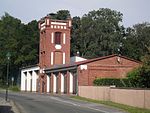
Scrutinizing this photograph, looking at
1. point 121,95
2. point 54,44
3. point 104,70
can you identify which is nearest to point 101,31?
point 54,44

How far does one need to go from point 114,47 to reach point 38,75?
2208cm

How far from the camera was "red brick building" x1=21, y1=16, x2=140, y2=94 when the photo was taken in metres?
55.7

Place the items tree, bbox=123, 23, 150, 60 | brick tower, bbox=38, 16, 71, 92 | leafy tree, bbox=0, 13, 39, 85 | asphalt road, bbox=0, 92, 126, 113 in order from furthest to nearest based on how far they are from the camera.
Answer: leafy tree, bbox=0, 13, 39, 85 → tree, bbox=123, 23, 150, 60 → brick tower, bbox=38, 16, 71, 92 → asphalt road, bbox=0, 92, 126, 113

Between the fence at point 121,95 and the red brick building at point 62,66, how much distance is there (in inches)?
234

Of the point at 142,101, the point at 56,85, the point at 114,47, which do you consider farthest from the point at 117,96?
the point at 114,47

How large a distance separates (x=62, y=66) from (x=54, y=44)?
38.5ft

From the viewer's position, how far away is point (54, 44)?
235ft

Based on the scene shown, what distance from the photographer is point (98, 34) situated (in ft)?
301

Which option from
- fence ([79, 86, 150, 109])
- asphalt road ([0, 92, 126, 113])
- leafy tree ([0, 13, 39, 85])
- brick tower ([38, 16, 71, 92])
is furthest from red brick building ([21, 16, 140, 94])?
asphalt road ([0, 92, 126, 113])

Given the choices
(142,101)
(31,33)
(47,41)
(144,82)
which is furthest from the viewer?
(31,33)

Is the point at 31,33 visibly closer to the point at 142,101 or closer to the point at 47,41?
the point at 47,41

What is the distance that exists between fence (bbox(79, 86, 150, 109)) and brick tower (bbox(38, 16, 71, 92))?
2239 cm

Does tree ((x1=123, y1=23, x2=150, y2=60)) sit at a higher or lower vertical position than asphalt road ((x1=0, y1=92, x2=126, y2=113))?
higher

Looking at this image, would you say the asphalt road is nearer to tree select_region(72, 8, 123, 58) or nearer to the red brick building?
the red brick building
